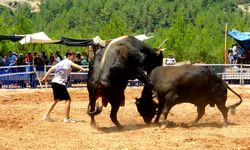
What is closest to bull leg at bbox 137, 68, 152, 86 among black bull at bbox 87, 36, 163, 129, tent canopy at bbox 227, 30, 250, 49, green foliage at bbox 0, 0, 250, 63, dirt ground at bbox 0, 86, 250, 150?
black bull at bbox 87, 36, 163, 129

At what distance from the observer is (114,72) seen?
1278 cm

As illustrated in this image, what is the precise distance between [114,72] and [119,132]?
1362 mm

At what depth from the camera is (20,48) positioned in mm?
49031

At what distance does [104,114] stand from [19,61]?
1113 centimetres

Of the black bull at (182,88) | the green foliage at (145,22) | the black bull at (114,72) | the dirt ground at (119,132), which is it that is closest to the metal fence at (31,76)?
the dirt ground at (119,132)

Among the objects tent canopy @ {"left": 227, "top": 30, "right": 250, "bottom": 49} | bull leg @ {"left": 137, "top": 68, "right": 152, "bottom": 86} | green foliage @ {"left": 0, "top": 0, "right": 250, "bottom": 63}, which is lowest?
green foliage @ {"left": 0, "top": 0, "right": 250, "bottom": 63}

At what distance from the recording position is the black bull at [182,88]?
43.0 feet

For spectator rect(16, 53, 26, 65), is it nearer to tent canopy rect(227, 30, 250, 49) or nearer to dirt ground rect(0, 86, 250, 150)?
dirt ground rect(0, 86, 250, 150)

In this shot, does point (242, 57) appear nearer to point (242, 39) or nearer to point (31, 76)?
point (242, 39)

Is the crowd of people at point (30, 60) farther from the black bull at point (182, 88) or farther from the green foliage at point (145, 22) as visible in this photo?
the green foliage at point (145, 22)

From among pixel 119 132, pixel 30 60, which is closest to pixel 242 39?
pixel 30 60

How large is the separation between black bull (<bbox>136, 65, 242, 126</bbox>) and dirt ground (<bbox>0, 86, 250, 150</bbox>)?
0.56 meters

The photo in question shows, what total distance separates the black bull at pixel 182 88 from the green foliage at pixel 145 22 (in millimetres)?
42266

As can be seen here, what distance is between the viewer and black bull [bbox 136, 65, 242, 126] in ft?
43.0
